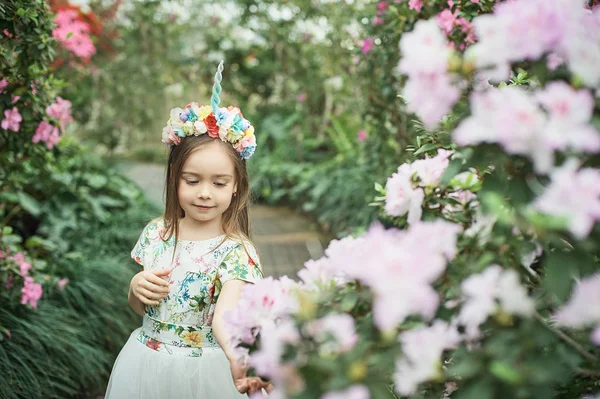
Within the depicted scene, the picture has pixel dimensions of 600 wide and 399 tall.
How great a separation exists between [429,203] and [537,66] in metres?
Result: 0.37

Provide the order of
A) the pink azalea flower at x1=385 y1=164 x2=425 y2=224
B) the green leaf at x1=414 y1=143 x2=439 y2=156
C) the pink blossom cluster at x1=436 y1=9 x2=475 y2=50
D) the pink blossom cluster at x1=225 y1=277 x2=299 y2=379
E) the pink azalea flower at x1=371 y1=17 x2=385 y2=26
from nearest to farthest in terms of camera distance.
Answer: the pink blossom cluster at x1=225 y1=277 x2=299 y2=379, the pink azalea flower at x1=385 y1=164 x2=425 y2=224, the green leaf at x1=414 y1=143 x2=439 y2=156, the pink blossom cluster at x1=436 y1=9 x2=475 y2=50, the pink azalea flower at x1=371 y1=17 x2=385 y2=26

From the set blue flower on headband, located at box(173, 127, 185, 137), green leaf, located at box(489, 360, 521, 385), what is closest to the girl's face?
blue flower on headband, located at box(173, 127, 185, 137)

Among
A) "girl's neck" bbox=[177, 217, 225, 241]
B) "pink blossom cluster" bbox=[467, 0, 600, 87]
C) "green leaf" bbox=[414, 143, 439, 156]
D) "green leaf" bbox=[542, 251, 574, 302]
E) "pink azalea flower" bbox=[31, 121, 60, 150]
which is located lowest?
"green leaf" bbox=[542, 251, 574, 302]

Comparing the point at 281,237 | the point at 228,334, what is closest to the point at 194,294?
the point at 228,334

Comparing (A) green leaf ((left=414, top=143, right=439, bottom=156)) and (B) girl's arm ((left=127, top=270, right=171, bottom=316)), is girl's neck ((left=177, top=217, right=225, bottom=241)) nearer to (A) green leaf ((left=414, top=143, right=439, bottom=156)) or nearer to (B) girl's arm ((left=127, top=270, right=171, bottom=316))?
(B) girl's arm ((left=127, top=270, right=171, bottom=316))

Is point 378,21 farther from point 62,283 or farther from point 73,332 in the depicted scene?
point 73,332

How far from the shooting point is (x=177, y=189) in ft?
6.61

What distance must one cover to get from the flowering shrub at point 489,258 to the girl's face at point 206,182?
2.88ft

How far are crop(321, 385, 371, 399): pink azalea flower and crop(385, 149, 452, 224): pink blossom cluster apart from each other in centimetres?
46

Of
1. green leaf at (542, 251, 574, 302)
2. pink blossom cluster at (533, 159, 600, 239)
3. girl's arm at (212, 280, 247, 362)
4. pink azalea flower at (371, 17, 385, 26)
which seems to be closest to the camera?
pink blossom cluster at (533, 159, 600, 239)

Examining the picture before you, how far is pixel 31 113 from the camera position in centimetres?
243

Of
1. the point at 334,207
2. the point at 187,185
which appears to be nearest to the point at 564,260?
the point at 187,185

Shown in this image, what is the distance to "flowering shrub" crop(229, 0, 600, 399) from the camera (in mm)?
816

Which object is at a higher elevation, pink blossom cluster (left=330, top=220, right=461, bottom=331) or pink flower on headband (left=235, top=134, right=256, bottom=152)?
pink flower on headband (left=235, top=134, right=256, bottom=152)
